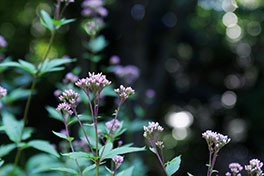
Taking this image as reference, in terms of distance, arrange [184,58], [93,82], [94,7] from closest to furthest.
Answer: [93,82] < [94,7] < [184,58]

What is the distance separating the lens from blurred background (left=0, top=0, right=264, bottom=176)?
7984 millimetres

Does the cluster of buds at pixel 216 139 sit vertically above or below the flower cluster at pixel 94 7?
below

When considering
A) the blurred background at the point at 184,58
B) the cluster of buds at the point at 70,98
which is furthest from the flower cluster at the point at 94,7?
the blurred background at the point at 184,58

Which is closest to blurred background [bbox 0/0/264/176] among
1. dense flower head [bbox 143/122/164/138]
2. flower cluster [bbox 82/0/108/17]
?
flower cluster [bbox 82/0/108/17]

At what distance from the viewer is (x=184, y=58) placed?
1241 cm

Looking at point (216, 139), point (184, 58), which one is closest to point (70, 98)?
point (216, 139)

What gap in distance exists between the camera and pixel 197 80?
12594 mm

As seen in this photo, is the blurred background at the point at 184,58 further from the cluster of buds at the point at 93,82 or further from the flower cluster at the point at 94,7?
the cluster of buds at the point at 93,82

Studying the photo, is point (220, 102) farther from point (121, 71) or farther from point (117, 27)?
point (121, 71)

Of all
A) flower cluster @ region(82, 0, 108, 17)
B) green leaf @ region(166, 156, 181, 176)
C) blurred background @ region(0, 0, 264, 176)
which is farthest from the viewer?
blurred background @ region(0, 0, 264, 176)

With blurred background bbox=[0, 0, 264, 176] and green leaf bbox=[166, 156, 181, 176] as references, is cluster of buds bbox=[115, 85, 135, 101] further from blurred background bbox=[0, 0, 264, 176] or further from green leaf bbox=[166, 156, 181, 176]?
blurred background bbox=[0, 0, 264, 176]

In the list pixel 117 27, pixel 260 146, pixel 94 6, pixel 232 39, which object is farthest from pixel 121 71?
pixel 232 39

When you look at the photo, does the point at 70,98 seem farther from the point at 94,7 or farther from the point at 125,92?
the point at 94,7

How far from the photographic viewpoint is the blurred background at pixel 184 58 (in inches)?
314
